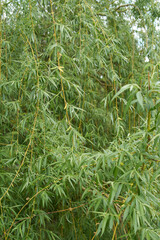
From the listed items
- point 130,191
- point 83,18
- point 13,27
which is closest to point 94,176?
point 130,191

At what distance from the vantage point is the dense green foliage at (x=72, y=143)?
1443 mm

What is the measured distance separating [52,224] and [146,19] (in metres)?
2.17

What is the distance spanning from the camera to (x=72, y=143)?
1.87 m

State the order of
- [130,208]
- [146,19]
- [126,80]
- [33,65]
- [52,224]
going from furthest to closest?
[126,80]
[146,19]
[52,224]
[33,65]
[130,208]

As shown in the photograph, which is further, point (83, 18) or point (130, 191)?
point (83, 18)

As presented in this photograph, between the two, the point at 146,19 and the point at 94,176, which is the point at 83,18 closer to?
the point at 146,19

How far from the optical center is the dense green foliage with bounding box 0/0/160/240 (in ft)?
4.74

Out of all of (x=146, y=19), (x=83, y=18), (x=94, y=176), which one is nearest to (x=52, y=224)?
(x=94, y=176)

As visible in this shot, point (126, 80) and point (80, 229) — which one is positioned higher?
point (126, 80)

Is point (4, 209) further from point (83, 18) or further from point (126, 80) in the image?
point (126, 80)

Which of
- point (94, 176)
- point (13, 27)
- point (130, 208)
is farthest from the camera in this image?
point (13, 27)

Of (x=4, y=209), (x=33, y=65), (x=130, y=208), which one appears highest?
(x=33, y=65)

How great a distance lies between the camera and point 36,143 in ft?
6.95

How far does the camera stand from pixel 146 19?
115 inches
